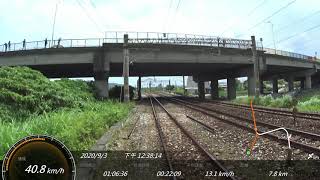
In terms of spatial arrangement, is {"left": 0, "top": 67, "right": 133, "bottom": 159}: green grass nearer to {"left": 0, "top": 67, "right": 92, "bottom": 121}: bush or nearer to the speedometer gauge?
{"left": 0, "top": 67, "right": 92, "bottom": 121}: bush

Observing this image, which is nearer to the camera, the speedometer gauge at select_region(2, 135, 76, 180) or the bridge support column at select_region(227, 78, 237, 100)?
the speedometer gauge at select_region(2, 135, 76, 180)

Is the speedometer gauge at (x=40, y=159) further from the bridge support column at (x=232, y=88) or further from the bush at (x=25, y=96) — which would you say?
the bridge support column at (x=232, y=88)

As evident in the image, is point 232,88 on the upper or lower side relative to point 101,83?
lower

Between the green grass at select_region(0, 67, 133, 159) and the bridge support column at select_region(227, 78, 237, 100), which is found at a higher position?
the bridge support column at select_region(227, 78, 237, 100)

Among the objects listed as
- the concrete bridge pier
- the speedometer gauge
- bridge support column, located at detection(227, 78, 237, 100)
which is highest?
the concrete bridge pier

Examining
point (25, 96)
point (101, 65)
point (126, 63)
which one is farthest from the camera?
point (101, 65)

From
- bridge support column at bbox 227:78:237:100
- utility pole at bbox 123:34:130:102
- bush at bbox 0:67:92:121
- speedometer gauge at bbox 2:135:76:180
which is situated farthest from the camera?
bridge support column at bbox 227:78:237:100

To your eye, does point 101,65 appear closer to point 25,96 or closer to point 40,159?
point 25,96

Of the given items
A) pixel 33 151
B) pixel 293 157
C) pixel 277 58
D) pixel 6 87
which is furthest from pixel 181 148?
pixel 277 58

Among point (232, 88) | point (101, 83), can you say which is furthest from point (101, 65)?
point (232, 88)

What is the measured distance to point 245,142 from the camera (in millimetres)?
13055

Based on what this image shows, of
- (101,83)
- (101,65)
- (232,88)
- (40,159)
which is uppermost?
(101,65)

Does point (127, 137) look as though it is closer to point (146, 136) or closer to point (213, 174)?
point (146, 136)

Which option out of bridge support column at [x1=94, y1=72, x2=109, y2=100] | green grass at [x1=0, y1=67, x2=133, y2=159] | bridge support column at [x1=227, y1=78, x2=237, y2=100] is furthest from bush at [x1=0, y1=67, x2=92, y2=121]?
bridge support column at [x1=227, y1=78, x2=237, y2=100]
